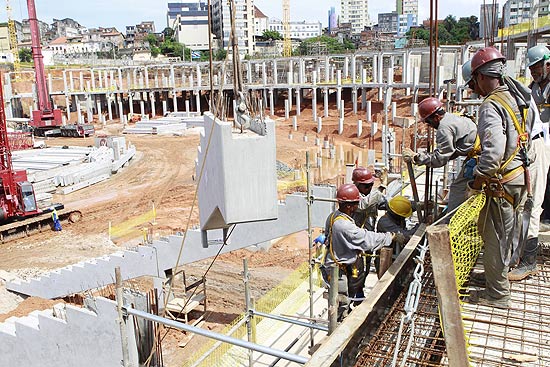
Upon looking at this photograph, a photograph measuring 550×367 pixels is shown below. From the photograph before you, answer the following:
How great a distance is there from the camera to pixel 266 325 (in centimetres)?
893

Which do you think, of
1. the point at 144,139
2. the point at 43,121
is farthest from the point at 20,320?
the point at 43,121

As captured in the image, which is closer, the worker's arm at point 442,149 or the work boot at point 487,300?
the work boot at point 487,300

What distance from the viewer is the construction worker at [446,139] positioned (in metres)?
4.93

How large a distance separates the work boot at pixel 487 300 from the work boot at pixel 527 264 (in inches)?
24.4

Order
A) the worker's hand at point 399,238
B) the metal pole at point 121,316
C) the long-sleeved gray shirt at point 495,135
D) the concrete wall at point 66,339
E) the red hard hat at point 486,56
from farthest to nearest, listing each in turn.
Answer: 1. the concrete wall at point 66,339
2. the worker's hand at point 399,238
3. the metal pole at point 121,316
4. the red hard hat at point 486,56
5. the long-sleeved gray shirt at point 495,135

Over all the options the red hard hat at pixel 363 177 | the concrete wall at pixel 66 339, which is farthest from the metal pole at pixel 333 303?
the concrete wall at pixel 66 339

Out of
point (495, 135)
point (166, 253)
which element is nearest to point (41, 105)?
point (166, 253)

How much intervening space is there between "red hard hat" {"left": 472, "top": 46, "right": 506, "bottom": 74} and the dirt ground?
352 inches

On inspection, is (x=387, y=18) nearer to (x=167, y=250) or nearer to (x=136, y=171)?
(x=136, y=171)

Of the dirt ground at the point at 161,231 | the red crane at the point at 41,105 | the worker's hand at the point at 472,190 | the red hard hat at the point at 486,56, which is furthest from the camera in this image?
the red crane at the point at 41,105

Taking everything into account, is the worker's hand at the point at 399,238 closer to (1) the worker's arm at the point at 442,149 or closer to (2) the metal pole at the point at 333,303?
(1) the worker's arm at the point at 442,149

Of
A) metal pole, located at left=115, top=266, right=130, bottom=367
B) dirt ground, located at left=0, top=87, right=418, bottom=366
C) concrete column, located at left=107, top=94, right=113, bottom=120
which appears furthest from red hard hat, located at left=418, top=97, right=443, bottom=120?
concrete column, located at left=107, top=94, right=113, bottom=120

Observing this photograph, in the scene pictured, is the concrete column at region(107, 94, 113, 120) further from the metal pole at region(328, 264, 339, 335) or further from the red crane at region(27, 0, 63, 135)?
the metal pole at region(328, 264, 339, 335)

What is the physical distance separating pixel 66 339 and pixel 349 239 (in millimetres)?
6701
